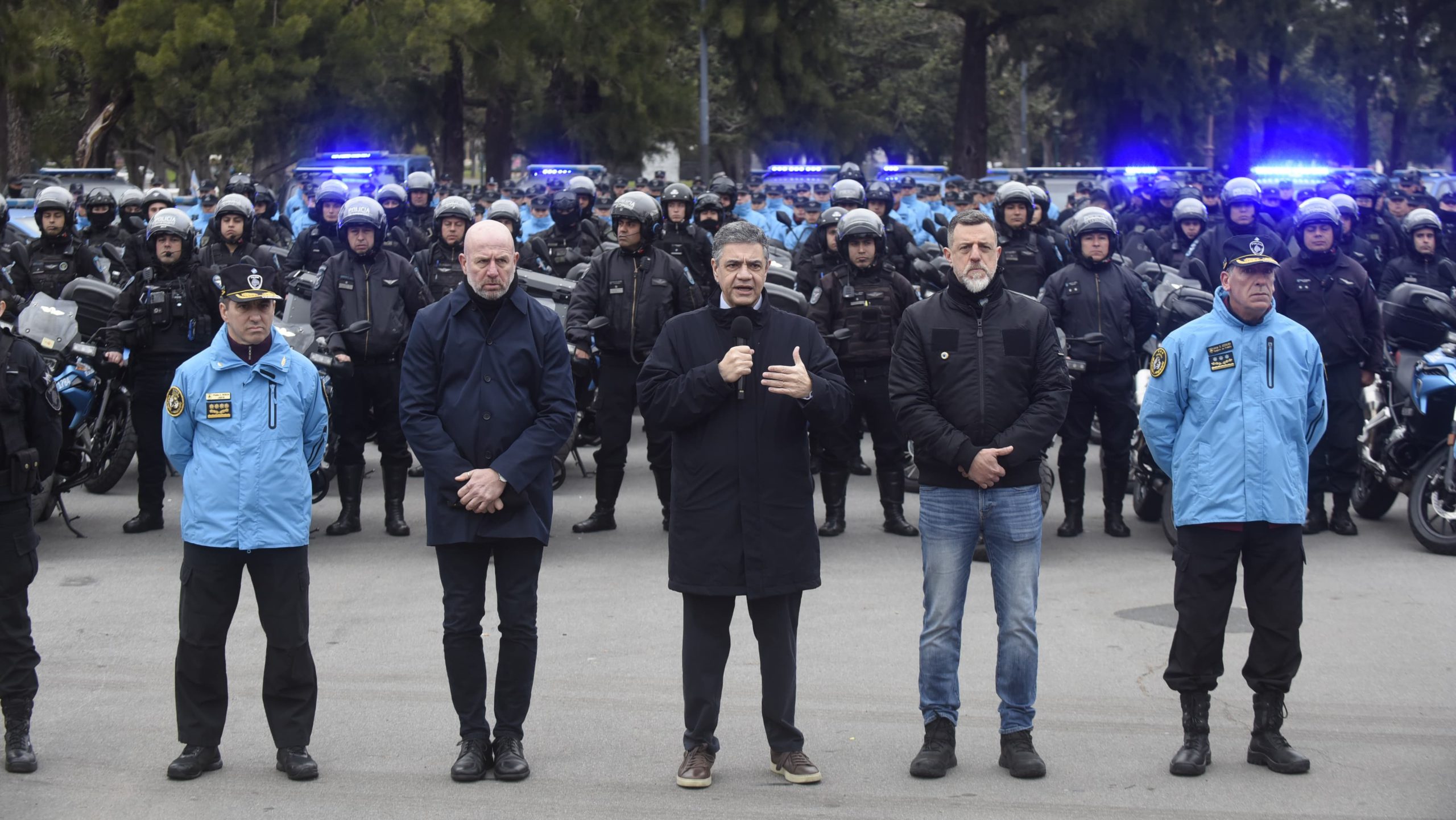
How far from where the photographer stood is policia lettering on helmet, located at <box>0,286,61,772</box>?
607 cm

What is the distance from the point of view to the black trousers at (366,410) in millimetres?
10227

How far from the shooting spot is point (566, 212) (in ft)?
44.7

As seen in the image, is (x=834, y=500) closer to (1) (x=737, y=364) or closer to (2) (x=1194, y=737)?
(2) (x=1194, y=737)

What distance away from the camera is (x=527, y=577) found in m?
6.01

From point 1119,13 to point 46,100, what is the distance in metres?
20.8

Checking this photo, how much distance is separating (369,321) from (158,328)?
4.24ft

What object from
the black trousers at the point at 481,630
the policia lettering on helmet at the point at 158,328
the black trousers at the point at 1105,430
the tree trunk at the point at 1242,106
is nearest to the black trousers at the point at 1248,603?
the black trousers at the point at 481,630

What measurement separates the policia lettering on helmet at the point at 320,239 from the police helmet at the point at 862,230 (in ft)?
11.6

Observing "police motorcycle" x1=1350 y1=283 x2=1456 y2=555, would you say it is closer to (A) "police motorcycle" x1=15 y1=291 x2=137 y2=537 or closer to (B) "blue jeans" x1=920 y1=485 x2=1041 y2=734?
(B) "blue jeans" x1=920 y1=485 x2=1041 y2=734

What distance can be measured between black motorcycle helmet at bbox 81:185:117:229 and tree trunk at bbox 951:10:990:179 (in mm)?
23768

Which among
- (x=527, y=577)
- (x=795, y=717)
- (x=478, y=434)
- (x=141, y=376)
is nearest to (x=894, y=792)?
(x=795, y=717)

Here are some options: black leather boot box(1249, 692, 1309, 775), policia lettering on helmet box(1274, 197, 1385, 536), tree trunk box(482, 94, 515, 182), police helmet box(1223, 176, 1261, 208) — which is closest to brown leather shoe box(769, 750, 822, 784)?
black leather boot box(1249, 692, 1309, 775)

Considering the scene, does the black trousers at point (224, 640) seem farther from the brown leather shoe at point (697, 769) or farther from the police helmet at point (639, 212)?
the police helmet at point (639, 212)

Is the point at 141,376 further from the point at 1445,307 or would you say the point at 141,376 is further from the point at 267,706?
the point at 1445,307
